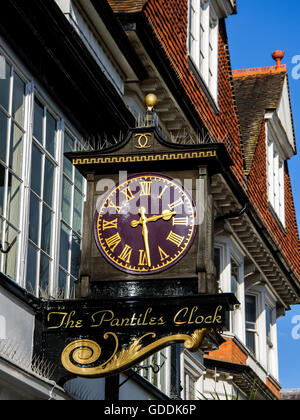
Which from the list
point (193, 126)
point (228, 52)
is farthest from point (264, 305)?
point (193, 126)

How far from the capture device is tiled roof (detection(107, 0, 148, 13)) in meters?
18.5

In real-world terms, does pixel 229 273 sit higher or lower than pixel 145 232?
higher

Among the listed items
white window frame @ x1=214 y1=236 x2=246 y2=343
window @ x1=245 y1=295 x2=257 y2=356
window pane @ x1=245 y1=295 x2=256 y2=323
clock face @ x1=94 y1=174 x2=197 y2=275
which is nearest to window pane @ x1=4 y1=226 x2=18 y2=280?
clock face @ x1=94 y1=174 x2=197 y2=275

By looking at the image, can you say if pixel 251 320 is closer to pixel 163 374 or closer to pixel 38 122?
pixel 163 374

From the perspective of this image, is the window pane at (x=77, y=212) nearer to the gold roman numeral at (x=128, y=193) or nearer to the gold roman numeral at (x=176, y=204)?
the gold roman numeral at (x=128, y=193)

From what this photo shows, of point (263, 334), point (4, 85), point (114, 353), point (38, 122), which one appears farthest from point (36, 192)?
point (263, 334)

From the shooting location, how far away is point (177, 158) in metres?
12.5

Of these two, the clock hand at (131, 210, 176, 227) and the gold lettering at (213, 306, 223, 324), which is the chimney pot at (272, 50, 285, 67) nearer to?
the clock hand at (131, 210, 176, 227)

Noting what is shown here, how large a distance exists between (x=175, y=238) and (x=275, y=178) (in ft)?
64.0

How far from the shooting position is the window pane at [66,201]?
1448cm

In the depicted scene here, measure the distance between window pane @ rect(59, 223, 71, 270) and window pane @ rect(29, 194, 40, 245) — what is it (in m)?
0.79

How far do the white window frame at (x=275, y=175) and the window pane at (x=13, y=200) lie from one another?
17.5 m

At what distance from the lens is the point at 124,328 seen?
11.9 m

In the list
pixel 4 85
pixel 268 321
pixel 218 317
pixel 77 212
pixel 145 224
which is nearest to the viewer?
pixel 218 317
